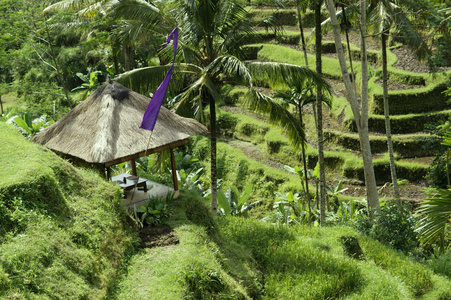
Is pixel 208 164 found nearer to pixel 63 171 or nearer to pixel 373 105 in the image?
pixel 373 105

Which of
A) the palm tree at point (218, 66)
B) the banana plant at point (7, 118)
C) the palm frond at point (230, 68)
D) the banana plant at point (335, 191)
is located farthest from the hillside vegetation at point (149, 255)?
the banana plant at point (7, 118)

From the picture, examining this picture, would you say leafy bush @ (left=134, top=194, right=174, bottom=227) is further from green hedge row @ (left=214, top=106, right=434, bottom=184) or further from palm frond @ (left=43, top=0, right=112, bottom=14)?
green hedge row @ (left=214, top=106, right=434, bottom=184)

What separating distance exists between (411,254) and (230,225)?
414 centimetres

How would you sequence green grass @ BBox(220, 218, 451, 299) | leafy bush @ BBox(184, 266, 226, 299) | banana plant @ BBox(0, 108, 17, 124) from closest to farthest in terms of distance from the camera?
1. leafy bush @ BBox(184, 266, 226, 299)
2. green grass @ BBox(220, 218, 451, 299)
3. banana plant @ BBox(0, 108, 17, 124)

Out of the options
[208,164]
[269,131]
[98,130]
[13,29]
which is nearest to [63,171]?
[98,130]

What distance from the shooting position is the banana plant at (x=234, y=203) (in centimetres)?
1229

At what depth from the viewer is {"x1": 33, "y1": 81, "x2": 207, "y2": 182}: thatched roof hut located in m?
7.80

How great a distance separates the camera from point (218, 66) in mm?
9445

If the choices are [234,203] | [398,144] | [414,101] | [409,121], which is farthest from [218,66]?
[414,101]

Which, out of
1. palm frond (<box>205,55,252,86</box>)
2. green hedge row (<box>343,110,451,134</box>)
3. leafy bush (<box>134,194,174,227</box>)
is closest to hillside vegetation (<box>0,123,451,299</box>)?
leafy bush (<box>134,194,174,227</box>)

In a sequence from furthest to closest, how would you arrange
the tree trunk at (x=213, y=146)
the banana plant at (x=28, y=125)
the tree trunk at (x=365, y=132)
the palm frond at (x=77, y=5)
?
the banana plant at (x=28, y=125) → the palm frond at (x=77, y=5) → the tree trunk at (x=213, y=146) → the tree trunk at (x=365, y=132)

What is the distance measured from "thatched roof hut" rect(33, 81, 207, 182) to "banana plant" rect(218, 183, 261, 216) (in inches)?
141

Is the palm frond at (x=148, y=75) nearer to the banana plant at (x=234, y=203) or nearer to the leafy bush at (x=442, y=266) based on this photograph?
the banana plant at (x=234, y=203)

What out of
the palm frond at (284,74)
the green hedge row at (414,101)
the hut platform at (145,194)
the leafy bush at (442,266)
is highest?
the palm frond at (284,74)
